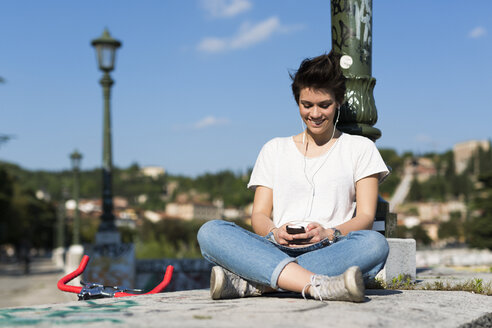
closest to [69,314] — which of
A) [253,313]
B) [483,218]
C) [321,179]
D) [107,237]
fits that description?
[253,313]

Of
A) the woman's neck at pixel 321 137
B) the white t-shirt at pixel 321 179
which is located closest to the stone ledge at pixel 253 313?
the white t-shirt at pixel 321 179

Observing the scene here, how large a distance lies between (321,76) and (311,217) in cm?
88

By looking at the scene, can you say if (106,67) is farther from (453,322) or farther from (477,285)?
(453,322)

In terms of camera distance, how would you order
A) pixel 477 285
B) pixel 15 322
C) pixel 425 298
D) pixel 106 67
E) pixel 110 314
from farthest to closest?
pixel 106 67
pixel 477 285
pixel 425 298
pixel 110 314
pixel 15 322

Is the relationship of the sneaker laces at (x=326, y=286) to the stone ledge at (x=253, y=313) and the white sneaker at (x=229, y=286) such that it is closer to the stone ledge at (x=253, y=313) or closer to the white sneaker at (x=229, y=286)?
the stone ledge at (x=253, y=313)

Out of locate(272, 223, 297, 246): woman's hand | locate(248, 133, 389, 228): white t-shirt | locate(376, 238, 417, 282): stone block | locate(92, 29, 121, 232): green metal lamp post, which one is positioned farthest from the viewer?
locate(92, 29, 121, 232): green metal lamp post

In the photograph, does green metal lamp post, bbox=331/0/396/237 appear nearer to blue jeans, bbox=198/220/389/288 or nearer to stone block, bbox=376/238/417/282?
stone block, bbox=376/238/417/282

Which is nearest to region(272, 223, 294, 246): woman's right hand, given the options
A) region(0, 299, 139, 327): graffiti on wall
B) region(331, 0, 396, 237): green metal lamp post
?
region(0, 299, 139, 327): graffiti on wall

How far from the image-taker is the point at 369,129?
531cm

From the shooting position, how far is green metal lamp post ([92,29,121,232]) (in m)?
12.4

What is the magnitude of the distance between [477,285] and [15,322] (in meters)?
3.09

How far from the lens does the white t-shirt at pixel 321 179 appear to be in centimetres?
385

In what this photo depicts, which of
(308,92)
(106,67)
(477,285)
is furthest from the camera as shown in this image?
(106,67)

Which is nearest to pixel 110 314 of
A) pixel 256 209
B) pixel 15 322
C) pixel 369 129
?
pixel 15 322
